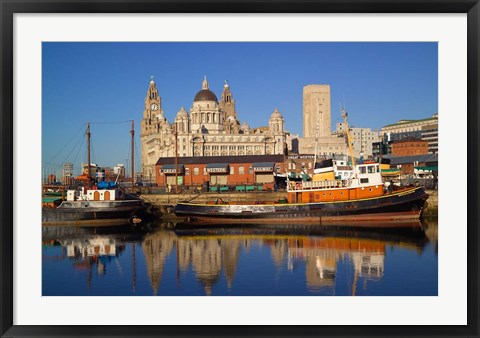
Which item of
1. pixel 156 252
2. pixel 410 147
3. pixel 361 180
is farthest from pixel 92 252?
pixel 410 147

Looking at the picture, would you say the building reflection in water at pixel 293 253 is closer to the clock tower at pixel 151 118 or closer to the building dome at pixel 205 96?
the building dome at pixel 205 96

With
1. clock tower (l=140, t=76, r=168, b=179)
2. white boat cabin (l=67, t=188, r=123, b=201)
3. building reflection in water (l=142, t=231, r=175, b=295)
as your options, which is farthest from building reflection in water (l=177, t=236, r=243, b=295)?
clock tower (l=140, t=76, r=168, b=179)

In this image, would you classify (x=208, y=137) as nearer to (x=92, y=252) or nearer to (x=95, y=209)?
(x=95, y=209)

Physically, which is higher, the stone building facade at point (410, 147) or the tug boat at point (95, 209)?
the stone building facade at point (410, 147)

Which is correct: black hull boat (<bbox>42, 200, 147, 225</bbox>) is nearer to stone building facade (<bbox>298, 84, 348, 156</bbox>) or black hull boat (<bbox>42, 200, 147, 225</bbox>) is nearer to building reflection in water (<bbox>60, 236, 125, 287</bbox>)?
building reflection in water (<bbox>60, 236, 125, 287</bbox>)

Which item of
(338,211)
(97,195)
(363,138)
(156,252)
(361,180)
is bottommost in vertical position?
(156,252)
